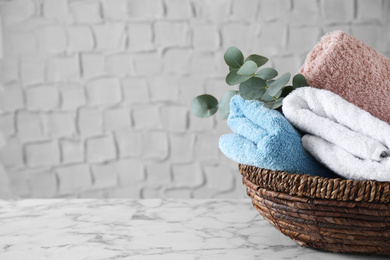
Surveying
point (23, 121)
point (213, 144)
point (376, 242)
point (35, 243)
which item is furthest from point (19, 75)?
point (376, 242)

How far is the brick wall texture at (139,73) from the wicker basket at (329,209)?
3.70ft

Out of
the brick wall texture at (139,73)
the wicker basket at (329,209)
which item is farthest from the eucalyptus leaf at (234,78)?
the brick wall texture at (139,73)

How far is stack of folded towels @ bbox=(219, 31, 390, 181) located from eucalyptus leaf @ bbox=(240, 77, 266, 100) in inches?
0.4

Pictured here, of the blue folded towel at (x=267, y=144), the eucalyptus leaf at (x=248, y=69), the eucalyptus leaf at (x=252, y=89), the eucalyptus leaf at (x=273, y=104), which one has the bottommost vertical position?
Answer: the blue folded towel at (x=267, y=144)

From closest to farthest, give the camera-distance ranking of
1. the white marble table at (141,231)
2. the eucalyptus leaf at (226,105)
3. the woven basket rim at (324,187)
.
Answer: the woven basket rim at (324,187), the white marble table at (141,231), the eucalyptus leaf at (226,105)

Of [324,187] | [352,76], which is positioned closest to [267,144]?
[324,187]

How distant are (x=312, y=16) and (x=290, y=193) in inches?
50.2

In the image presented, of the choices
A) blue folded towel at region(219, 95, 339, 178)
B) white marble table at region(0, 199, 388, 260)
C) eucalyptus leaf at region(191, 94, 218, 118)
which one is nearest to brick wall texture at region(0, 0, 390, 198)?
white marble table at region(0, 199, 388, 260)

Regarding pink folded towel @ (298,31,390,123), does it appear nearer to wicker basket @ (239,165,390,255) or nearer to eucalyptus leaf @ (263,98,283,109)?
eucalyptus leaf @ (263,98,283,109)

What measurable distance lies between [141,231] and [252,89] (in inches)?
10.5

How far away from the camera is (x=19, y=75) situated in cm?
168

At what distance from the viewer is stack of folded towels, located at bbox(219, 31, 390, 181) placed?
1.62 ft

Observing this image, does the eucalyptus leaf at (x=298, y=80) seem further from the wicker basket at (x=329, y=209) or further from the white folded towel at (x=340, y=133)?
the wicker basket at (x=329, y=209)

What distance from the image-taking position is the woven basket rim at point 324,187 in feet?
1.46
